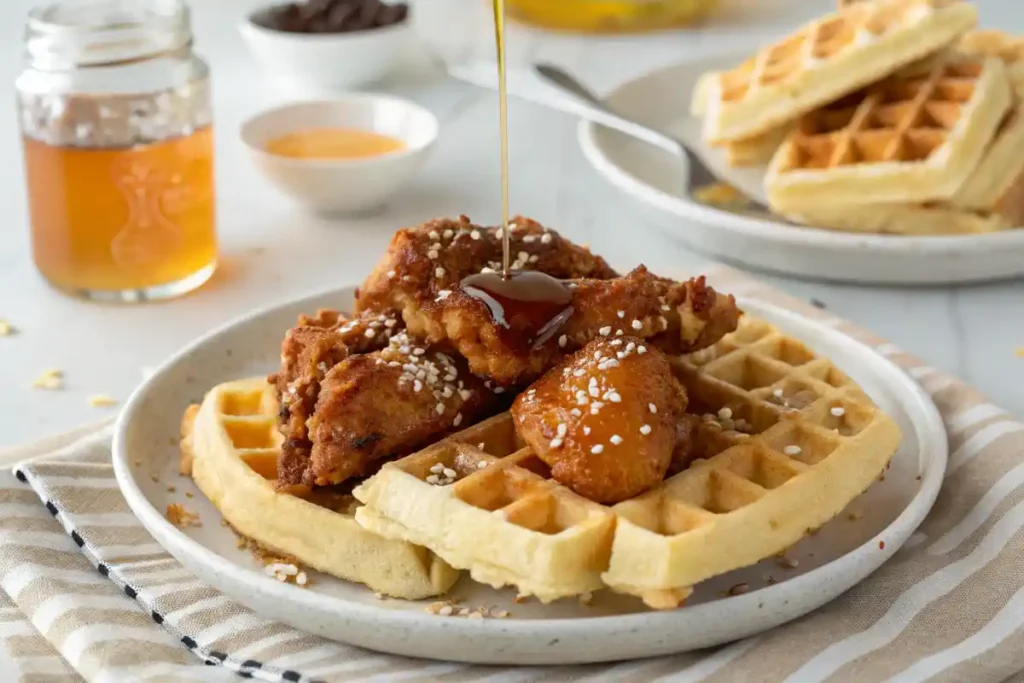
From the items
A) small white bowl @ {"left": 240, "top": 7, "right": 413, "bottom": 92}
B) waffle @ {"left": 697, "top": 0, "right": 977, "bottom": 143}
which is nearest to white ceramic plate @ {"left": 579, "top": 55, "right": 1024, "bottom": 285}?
waffle @ {"left": 697, "top": 0, "right": 977, "bottom": 143}

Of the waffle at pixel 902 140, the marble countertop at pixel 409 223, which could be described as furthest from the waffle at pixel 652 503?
the waffle at pixel 902 140

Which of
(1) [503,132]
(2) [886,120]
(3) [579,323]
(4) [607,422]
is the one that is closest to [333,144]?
(2) [886,120]

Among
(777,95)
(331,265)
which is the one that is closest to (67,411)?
(331,265)

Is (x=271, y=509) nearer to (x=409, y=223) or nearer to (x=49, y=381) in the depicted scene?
(x=49, y=381)

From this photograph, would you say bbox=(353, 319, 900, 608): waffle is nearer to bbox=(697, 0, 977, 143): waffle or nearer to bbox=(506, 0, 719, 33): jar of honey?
bbox=(697, 0, 977, 143): waffle

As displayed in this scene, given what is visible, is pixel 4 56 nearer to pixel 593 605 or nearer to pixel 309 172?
pixel 309 172

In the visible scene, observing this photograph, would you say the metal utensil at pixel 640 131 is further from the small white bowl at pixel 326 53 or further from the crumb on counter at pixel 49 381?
the crumb on counter at pixel 49 381

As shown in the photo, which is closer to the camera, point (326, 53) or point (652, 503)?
point (652, 503)
